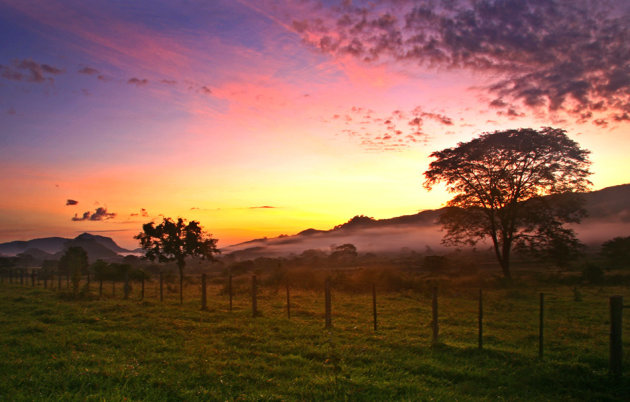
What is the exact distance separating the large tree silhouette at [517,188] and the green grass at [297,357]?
46.9ft

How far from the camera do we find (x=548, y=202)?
30.7 metres

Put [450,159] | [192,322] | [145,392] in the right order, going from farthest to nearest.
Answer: [450,159]
[192,322]
[145,392]

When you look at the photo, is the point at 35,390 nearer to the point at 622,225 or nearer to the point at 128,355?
the point at 128,355

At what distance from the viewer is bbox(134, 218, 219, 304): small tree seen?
39.2 meters

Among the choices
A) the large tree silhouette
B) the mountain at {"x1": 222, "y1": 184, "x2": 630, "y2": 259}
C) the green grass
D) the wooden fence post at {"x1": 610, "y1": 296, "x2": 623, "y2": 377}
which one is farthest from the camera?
the mountain at {"x1": 222, "y1": 184, "x2": 630, "y2": 259}

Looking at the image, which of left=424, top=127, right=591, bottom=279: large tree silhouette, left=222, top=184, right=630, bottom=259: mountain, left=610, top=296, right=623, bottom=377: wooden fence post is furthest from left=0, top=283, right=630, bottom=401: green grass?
left=222, top=184, right=630, bottom=259: mountain

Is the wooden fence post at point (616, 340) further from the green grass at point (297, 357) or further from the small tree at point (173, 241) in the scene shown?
the small tree at point (173, 241)

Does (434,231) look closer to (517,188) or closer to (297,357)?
(517,188)

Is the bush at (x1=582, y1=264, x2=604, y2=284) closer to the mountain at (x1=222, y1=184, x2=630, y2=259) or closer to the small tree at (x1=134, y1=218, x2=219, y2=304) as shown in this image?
the small tree at (x1=134, y1=218, x2=219, y2=304)

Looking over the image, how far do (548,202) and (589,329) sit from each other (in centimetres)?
1892

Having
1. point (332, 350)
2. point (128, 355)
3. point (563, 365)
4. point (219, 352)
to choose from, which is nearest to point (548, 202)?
point (563, 365)

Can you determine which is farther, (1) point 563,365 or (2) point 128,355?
(2) point 128,355

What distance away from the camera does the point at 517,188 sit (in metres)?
31.1

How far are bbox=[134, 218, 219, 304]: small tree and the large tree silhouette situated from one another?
25.8m
